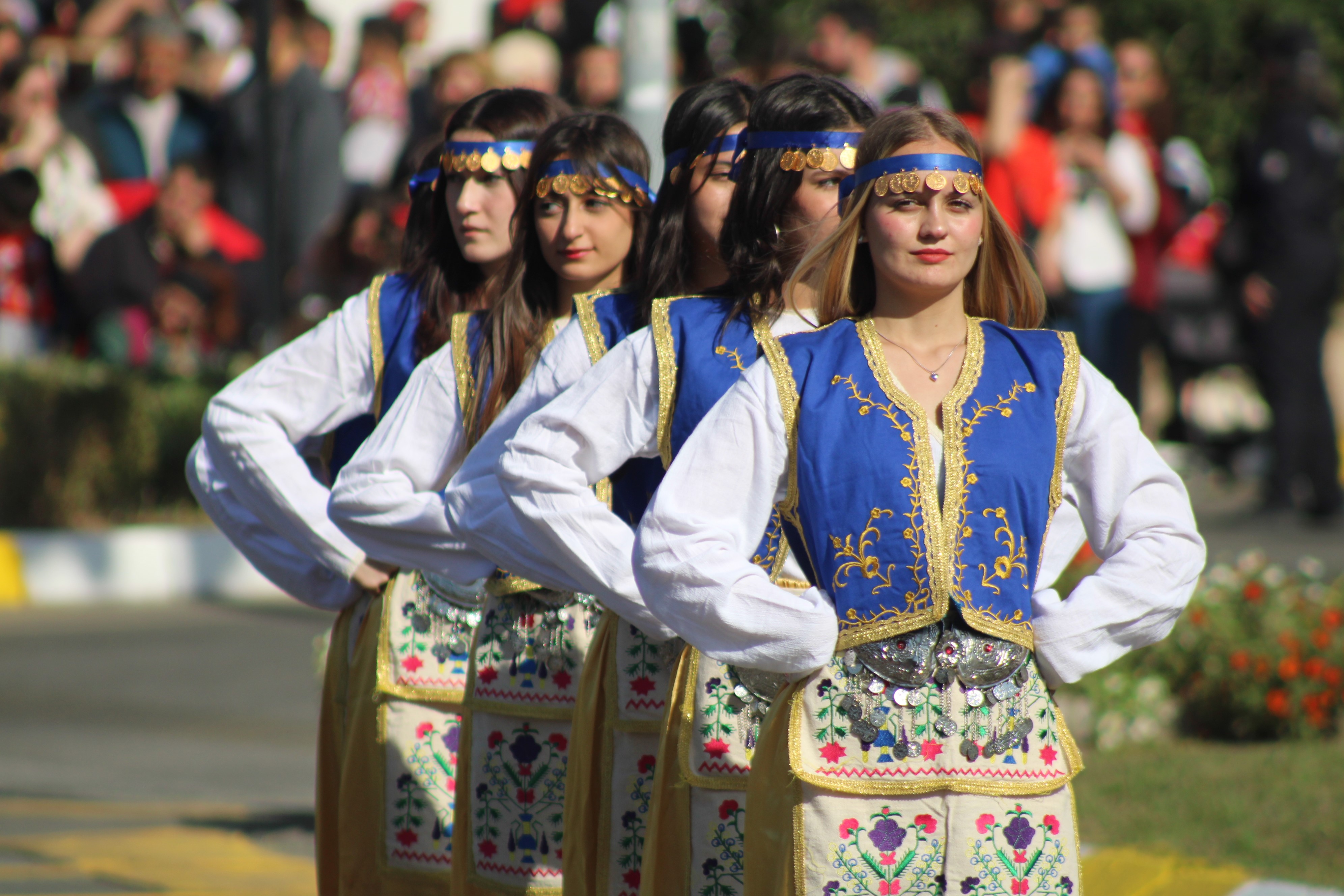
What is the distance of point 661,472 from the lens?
3.42 metres

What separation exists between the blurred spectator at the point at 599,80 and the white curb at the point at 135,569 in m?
2.97

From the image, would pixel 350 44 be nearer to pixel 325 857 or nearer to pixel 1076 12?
pixel 1076 12

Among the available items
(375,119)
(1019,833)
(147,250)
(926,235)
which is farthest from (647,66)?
(375,119)

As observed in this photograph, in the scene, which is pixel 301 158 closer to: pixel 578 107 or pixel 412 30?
pixel 412 30

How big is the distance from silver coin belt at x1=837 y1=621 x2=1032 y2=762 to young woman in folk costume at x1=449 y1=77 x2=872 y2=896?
0.32m

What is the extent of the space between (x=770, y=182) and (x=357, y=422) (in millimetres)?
1454

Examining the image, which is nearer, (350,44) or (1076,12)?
(1076,12)

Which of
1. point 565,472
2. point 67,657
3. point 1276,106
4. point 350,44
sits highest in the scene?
point 350,44

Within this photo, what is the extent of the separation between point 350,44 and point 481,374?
1391 centimetres

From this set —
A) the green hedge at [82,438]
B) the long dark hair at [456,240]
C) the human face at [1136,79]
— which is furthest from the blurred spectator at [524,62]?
the long dark hair at [456,240]

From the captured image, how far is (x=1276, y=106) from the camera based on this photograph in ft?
33.4

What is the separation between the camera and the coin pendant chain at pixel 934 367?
2.84m

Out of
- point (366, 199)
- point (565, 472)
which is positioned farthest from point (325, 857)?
point (366, 199)

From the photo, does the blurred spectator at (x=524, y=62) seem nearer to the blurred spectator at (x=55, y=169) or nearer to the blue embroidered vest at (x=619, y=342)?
the blurred spectator at (x=55, y=169)
